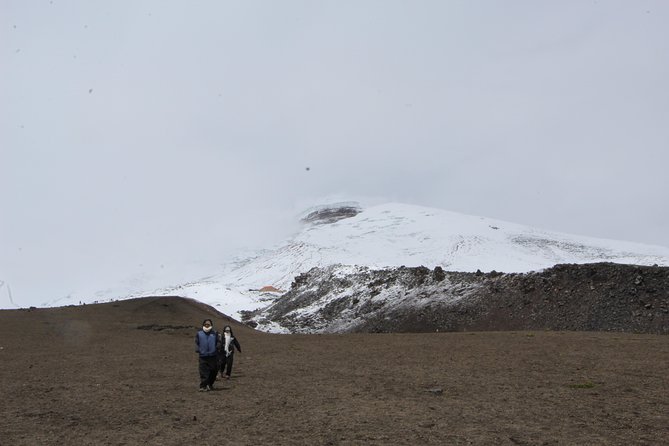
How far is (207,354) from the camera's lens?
1388cm

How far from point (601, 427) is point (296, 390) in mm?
7134

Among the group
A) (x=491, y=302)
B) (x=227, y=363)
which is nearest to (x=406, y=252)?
(x=491, y=302)

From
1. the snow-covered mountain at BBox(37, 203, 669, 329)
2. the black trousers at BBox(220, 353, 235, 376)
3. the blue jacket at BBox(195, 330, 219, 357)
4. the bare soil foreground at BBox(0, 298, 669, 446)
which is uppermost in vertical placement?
the snow-covered mountain at BBox(37, 203, 669, 329)

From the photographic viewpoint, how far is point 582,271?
105 ft

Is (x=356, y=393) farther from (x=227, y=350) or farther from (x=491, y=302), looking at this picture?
(x=491, y=302)

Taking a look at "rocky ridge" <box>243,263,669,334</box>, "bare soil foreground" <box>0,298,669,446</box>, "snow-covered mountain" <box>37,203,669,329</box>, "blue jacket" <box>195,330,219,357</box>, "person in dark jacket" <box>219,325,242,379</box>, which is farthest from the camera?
"snow-covered mountain" <box>37,203,669,329</box>

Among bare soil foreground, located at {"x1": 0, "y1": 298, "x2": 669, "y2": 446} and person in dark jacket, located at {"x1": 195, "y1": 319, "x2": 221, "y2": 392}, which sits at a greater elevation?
person in dark jacket, located at {"x1": 195, "y1": 319, "x2": 221, "y2": 392}

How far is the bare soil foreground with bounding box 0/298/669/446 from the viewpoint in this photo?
358 inches

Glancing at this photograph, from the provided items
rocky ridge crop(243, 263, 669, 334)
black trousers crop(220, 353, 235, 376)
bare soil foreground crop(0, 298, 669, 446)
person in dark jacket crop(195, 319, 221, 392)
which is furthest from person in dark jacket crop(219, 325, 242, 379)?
rocky ridge crop(243, 263, 669, 334)

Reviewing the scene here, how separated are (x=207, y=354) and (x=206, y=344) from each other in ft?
0.85

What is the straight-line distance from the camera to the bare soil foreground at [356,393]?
29.9 feet

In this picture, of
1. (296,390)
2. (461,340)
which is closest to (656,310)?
(461,340)

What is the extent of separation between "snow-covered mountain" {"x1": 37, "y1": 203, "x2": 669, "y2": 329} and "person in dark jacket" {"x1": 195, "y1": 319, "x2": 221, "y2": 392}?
43.1 m

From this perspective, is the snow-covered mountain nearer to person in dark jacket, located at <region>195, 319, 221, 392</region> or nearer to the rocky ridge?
the rocky ridge
